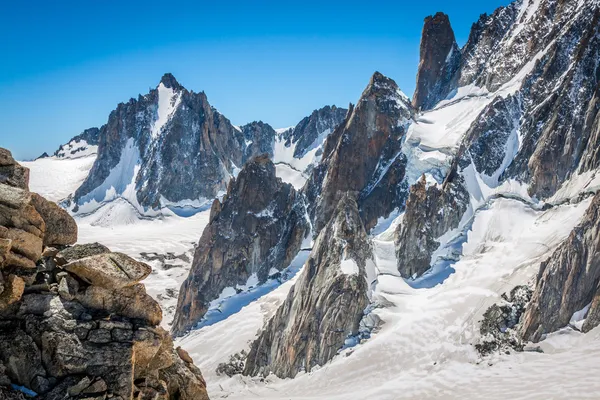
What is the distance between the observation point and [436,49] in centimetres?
15025

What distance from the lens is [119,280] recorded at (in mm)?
15898

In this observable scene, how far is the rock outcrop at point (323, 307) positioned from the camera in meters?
60.7

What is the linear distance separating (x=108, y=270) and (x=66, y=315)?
1.82 meters

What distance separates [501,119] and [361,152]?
29.2m

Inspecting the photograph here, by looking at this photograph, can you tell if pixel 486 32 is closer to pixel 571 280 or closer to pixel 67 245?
pixel 571 280

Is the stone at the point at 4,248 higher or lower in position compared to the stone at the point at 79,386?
higher

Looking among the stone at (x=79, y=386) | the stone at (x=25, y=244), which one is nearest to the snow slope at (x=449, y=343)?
the stone at (x=79, y=386)

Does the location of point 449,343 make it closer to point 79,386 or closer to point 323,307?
point 323,307

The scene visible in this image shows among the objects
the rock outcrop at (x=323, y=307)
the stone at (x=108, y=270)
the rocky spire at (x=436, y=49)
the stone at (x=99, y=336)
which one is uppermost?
the rocky spire at (x=436, y=49)

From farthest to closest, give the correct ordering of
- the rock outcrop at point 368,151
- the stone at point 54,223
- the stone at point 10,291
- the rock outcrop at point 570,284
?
1. the rock outcrop at point 368,151
2. the rock outcrop at point 570,284
3. the stone at point 54,223
4. the stone at point 10,291

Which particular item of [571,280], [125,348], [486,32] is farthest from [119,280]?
[486,32]

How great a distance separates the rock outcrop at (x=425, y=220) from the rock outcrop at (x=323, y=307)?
7389 millimetres

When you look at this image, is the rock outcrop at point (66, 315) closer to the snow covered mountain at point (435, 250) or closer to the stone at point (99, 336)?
the stone at point (99, 336)

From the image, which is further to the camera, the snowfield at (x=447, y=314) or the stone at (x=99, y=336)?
the snowfield at (x=447, y=314)
